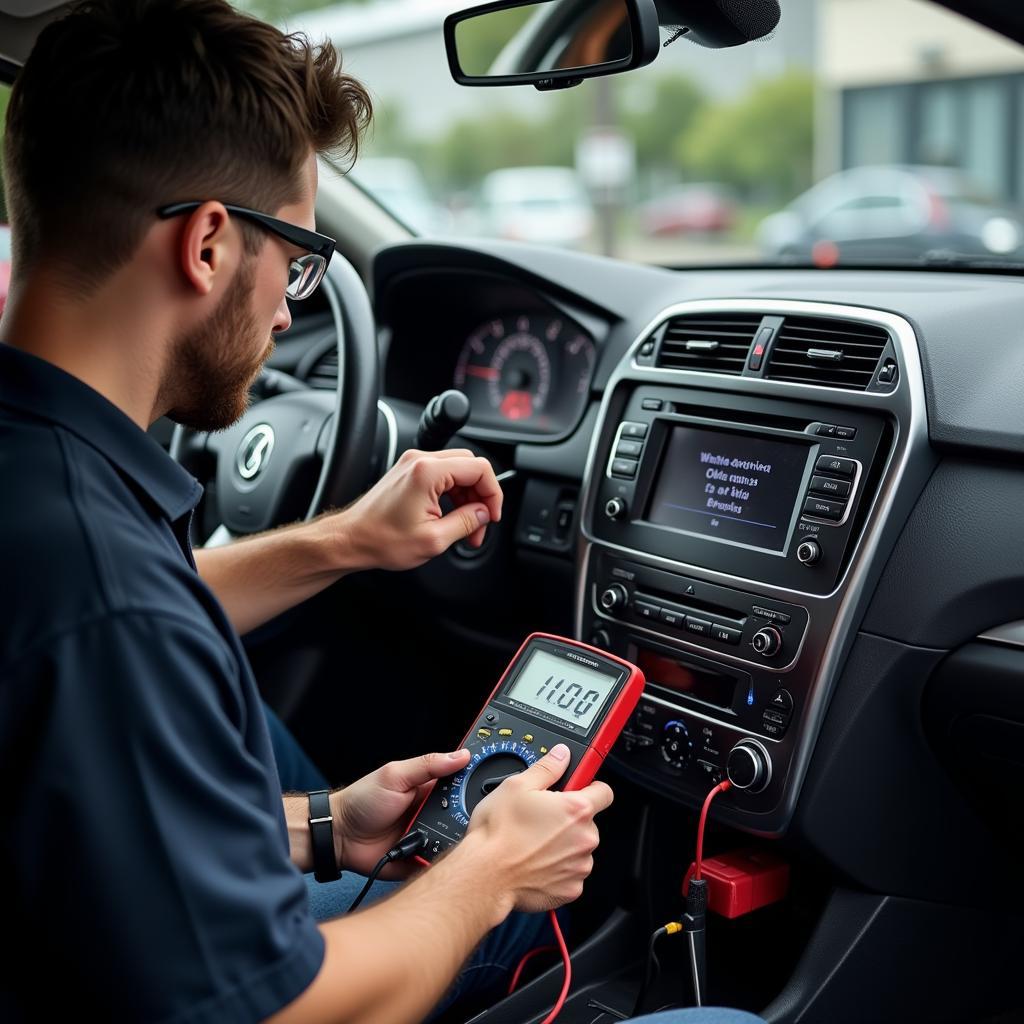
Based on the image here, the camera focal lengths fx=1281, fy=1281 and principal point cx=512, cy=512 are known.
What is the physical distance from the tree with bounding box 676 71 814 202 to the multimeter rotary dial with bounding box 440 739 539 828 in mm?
26384

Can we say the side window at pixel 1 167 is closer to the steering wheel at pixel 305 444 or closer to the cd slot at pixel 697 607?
the steering wheel at pixel 305 444

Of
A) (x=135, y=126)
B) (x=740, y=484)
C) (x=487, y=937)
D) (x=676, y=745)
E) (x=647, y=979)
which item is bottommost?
(x=647, y=979)

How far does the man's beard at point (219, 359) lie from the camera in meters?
1.16

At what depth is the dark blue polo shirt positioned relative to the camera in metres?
0.91

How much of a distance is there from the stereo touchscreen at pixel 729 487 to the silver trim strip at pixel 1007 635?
0.99 feet

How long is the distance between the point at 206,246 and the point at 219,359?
11 centimetres

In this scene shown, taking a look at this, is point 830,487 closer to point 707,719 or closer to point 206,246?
point 707,719

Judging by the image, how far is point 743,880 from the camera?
1845mm

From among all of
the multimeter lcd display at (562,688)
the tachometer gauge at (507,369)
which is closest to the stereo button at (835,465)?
the multimeter lcd display at (562,688)

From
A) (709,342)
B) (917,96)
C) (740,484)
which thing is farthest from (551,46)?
(917,96)

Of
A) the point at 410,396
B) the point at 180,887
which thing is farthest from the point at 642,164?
the point at 180,887

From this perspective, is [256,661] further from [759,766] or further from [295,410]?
[759,766]

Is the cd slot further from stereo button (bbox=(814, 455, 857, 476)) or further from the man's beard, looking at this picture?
the man's beard

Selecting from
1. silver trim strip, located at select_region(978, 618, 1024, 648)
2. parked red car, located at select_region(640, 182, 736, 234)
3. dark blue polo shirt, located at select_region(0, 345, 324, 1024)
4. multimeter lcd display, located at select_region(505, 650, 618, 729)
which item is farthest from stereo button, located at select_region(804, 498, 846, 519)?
parked red car, located at select_region(640, 182, 736, 234)
